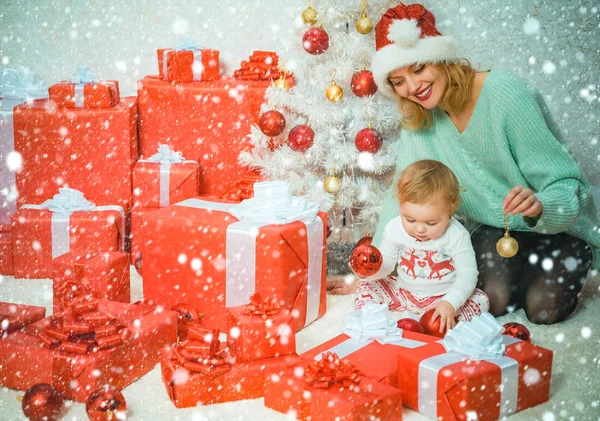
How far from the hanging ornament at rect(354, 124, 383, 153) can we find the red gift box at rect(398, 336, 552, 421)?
1.11 meters

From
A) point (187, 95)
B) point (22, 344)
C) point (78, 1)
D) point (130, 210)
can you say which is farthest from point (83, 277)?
point (78, 1)

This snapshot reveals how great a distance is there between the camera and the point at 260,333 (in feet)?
5.87

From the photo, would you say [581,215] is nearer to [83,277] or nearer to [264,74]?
[264,74]

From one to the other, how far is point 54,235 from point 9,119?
581 mm

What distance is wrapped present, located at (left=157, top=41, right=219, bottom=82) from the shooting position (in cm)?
291

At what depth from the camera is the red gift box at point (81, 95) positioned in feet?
9.30

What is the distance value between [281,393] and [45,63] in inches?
92.7

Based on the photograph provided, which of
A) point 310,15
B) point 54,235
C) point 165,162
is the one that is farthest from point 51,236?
point 310,15

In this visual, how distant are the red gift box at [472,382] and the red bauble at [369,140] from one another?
111 cm

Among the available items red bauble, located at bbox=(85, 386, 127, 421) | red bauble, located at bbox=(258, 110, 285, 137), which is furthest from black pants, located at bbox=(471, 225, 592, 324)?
red bauble, located at bbox=(85, 386, 127, 421)

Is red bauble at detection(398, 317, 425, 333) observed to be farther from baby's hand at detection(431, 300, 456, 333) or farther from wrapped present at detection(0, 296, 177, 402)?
wrapped present at detection(0, 296, 177, 402)

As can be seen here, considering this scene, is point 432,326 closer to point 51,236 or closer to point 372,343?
point 372,343

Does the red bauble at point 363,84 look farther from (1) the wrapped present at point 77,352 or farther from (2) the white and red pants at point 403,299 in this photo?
(1) the wrapped present at point 77,352

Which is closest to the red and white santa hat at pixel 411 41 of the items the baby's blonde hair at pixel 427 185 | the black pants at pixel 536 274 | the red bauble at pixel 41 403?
the baby's blonde hair at pixel 427 185
